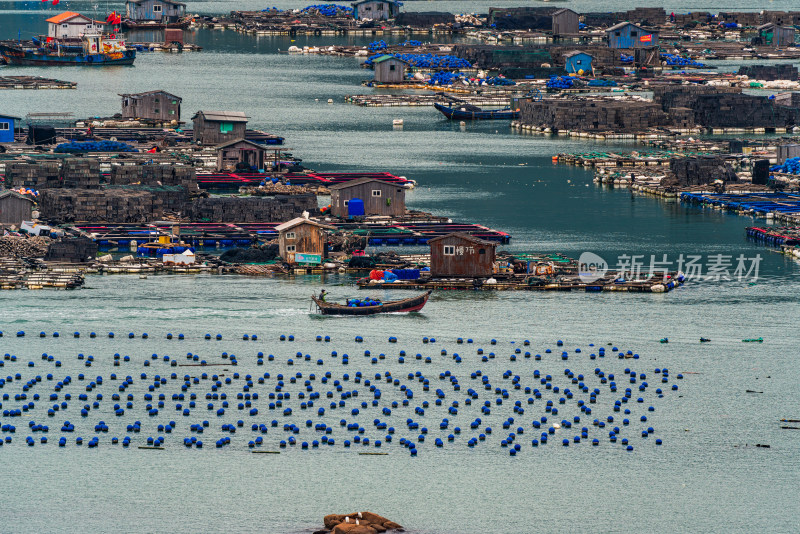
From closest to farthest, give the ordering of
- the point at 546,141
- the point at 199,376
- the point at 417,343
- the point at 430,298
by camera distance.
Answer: the point at 199,376 < the point at 417,343 < the point at 430,298 < the point at 546,141

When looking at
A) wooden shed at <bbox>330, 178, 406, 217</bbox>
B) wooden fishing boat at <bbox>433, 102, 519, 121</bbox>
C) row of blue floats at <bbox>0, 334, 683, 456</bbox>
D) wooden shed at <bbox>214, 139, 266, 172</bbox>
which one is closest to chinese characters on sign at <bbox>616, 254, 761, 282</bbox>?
wooden shed at <bbox>330, 178, 406, 217</bbox>

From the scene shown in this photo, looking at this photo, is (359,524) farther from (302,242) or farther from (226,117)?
(226,117)

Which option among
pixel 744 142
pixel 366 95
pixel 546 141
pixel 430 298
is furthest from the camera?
pixel 366 95

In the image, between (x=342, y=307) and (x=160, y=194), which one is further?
(x=160, y=194)

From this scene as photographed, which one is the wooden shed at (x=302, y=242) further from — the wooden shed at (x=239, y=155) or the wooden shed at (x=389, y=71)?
the wooden shed at (x=389, y=71)

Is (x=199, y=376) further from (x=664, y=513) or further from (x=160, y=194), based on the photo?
(x=160, y=194)

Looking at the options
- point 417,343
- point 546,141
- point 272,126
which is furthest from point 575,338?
point 272,126

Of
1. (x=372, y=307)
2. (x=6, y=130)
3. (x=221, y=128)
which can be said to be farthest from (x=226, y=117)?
(x=372, y=307)
